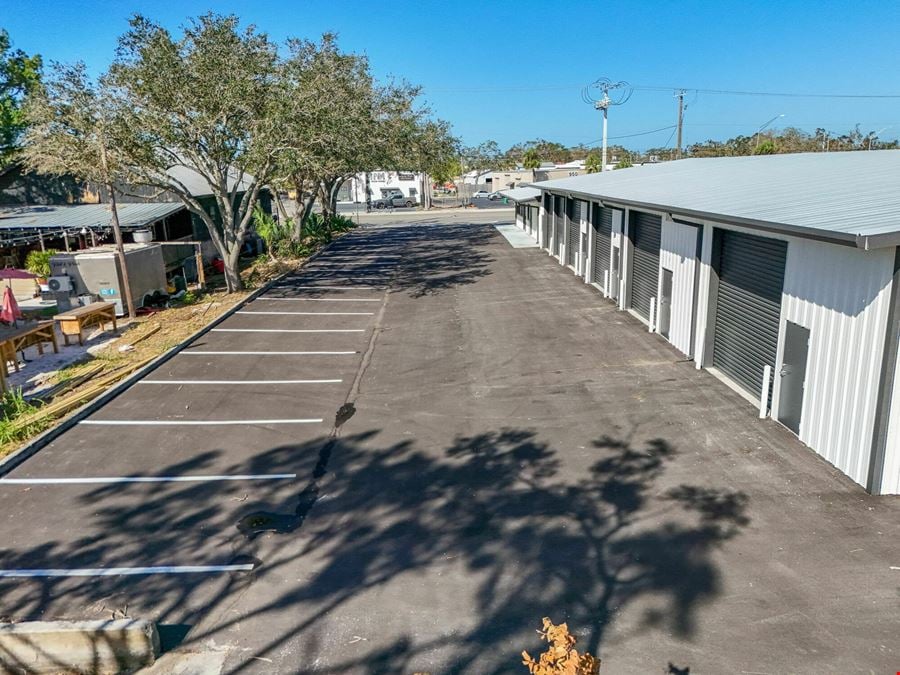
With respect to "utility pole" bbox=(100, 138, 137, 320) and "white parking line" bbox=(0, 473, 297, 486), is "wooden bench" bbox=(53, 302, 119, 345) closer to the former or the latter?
"utility pole" bbox=(100, 138, 137, 320)

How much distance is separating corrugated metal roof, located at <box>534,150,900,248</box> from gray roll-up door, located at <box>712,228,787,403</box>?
80 cm

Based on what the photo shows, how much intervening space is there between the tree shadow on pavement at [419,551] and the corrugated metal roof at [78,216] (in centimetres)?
1857

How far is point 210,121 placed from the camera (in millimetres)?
18375

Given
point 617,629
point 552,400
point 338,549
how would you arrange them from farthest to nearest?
point 552,400, point 338,549, point 617,629

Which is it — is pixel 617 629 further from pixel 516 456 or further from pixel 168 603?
pixel 168 603

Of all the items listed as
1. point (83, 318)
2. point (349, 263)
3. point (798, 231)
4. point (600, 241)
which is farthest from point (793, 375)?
point (349, 263)

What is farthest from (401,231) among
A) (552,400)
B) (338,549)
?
(338,549)

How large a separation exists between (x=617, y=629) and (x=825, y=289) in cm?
574

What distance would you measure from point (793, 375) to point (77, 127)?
18.7 m

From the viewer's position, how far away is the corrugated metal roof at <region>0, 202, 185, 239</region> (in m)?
24.8

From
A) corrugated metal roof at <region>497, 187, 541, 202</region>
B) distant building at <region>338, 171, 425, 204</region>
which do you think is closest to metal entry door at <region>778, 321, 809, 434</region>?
corrugated metal roof at <region>497, 187, 541, 202</region>

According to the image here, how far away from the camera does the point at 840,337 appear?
831cm

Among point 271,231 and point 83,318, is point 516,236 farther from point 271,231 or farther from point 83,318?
point 83,318

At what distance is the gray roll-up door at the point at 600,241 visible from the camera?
69.5ft
